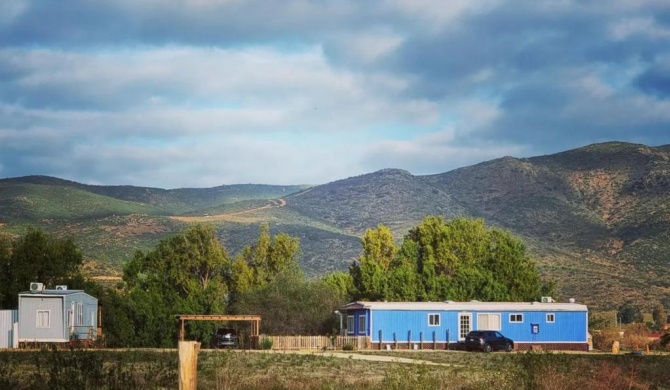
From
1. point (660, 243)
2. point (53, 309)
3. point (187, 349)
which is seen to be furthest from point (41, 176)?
point (187, 349)

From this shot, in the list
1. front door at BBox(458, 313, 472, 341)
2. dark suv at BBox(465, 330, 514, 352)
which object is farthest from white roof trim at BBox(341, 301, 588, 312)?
dark suv at BBox(465, 330, 514, 352)

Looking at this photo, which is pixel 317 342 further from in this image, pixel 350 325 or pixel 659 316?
pixel 659 316

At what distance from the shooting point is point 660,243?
102250mm

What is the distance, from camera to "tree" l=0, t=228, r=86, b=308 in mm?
56500

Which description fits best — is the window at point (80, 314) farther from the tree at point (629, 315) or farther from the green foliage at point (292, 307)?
the tree at point (629, 315)

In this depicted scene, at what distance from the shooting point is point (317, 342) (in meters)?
Result: 51.7

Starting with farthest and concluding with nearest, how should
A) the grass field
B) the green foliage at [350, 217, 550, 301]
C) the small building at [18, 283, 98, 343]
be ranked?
the green foliage at [350, 217, 550, 301] < the small building at [18, 283, 98, 343] < the grass field

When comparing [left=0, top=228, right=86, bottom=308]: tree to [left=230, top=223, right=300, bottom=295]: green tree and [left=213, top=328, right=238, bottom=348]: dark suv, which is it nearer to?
[left=213, top=328, right=238, bottom=348]: dark suv

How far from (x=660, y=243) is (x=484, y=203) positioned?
4466cm

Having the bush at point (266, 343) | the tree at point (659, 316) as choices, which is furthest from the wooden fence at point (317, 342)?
the tree at point (659, 316)

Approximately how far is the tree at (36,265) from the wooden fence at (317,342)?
519 inches

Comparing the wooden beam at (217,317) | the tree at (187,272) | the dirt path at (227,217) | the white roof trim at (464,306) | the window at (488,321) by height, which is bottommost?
the window at (488,321)

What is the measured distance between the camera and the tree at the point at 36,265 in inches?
2224

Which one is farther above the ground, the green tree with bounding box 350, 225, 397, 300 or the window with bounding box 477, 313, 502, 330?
the green tree with bounding box 350, 225, 397, 300
